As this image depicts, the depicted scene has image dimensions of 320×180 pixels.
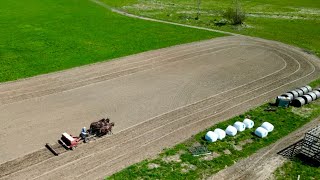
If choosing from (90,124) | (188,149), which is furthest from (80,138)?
(188,149)

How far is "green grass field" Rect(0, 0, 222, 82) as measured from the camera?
62131 mm

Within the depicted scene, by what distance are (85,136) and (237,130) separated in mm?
16945

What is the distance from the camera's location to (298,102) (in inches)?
1962

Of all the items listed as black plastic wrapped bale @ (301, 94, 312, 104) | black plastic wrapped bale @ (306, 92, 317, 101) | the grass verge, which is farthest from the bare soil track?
black plastic wrapped bale @ (306, 92, 317, 101)

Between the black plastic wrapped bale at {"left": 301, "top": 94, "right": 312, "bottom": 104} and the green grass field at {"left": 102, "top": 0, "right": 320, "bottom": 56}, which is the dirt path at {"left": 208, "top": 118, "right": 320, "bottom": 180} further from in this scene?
the green grass field at {"left": 102, "top": 0, "right": 320, "bottom": 56}

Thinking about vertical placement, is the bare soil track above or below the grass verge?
above

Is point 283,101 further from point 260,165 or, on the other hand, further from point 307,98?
point 260,165

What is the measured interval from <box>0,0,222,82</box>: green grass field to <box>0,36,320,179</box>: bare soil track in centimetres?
439

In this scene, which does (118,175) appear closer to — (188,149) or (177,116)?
(188,149)

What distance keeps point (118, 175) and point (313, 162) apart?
19540 mm

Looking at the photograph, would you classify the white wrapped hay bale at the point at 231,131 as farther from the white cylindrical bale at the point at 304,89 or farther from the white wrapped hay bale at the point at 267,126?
the white cylindrical bale at the point at 304,89

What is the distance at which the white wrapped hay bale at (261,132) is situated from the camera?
41.6 m

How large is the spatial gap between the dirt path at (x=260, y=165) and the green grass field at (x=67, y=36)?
3417cm

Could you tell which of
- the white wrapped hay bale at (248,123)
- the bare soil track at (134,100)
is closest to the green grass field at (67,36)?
the bare soil track at (134,100)
